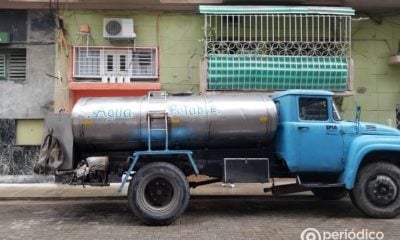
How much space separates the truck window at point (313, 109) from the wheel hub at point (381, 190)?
4.84ft

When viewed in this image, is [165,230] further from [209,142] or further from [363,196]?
[363,196]

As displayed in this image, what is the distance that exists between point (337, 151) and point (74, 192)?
6620mm

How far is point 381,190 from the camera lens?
984 centimetres

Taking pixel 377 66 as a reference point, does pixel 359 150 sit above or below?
below

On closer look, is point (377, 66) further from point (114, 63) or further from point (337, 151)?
point (114, 63)

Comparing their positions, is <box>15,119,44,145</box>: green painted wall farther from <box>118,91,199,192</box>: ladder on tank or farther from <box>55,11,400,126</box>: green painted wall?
<box>118,91,199,192</box>: ladder on tank

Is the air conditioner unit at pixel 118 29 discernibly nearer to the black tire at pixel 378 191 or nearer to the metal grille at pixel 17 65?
the metal grille at pixel 17 65

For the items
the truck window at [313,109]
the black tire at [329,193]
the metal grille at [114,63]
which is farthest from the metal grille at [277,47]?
the truck window at [313,109]

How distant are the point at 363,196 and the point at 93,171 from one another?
4.98m

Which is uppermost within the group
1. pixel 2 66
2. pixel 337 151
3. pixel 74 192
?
pixel 2 66

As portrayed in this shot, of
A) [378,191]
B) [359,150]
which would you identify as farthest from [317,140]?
[378,191]

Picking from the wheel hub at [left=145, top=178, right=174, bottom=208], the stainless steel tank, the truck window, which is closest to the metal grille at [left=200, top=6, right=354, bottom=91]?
the truck window

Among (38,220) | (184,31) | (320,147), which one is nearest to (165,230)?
(38,220)

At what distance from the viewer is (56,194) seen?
504 inches
